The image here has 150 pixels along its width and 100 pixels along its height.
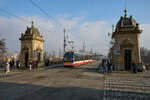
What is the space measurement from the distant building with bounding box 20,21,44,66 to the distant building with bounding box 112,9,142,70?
673 inches

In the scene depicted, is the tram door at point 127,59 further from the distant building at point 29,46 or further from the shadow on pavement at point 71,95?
the distant building at point 29,46

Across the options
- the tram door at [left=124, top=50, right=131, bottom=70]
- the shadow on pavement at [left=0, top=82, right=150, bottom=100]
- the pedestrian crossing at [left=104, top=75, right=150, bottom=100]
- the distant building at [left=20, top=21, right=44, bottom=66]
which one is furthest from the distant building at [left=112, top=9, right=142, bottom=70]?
the distant building at [left=20, top=21, right=44, bottom=66]

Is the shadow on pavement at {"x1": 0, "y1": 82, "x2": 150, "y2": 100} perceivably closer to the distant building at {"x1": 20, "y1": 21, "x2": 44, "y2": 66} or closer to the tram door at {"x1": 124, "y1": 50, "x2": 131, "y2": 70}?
the tram door at {"x1": 124, "y1": 50, "x2": 131, "y2": 70}

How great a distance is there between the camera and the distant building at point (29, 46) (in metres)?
25.7

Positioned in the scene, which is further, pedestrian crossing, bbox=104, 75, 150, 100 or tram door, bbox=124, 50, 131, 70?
tram door, bbox=124, 50, 131, 70

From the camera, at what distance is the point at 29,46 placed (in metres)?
25.8

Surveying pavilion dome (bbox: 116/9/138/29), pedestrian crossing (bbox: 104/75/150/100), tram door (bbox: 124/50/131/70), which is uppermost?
pavilion dome (bbox: 116/9/138/29)

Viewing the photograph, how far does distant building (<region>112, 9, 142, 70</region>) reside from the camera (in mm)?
19344

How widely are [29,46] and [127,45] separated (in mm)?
19860

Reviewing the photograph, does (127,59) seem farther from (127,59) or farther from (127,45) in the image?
(127,45)

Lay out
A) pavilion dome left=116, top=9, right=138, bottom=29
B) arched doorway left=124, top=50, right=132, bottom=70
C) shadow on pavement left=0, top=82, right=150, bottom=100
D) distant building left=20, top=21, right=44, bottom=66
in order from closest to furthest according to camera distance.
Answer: shadow on pavement left=0, top=82, right=150, bottom=100 < arched doorway left=124, top=50, right=132, bottom=70 < pavilion dome left=116, top=9, right=138, bottom=29 < distant building left=20, top=21, right=44, bottom=66

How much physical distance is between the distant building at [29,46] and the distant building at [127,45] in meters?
Answer: 17.1

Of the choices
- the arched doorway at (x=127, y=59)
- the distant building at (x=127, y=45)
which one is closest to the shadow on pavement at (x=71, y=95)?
the distant building at (x=127, y=45)

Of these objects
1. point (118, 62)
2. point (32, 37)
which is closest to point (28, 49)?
point (32, 37)
